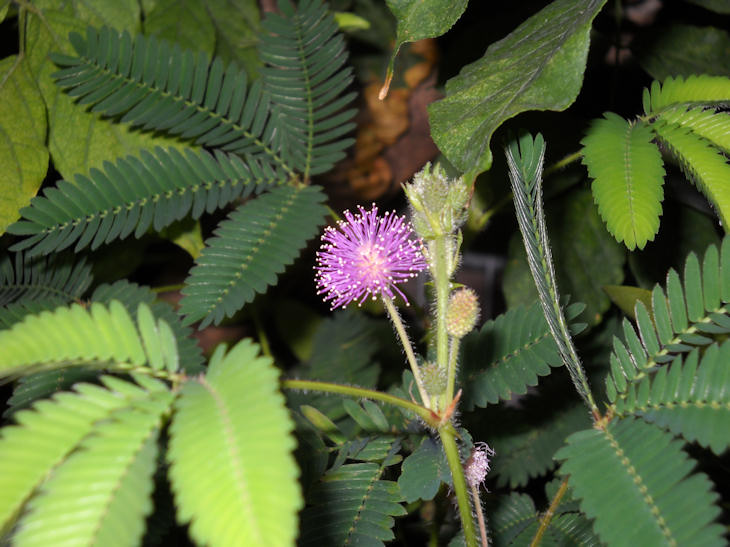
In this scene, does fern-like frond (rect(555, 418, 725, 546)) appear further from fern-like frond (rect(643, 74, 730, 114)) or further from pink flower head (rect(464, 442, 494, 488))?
fern-like frond (rect(643, 74, 730, 114))

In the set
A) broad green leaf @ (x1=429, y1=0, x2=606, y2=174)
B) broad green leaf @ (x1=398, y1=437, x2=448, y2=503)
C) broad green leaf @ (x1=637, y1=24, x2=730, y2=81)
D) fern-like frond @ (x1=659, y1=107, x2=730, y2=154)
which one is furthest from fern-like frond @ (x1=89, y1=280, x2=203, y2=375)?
broad green leaf @ (x1=637, y1=24, x2=730, y2=81)

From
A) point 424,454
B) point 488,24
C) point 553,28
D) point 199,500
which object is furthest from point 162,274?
point 199,500

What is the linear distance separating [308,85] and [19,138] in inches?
17.1

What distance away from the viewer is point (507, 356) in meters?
0.80

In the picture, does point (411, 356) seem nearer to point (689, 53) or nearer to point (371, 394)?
point (371, 394)

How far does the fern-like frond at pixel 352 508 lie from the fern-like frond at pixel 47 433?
12.5 inches

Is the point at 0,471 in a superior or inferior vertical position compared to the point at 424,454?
superior

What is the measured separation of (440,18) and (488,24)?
0.54 metres

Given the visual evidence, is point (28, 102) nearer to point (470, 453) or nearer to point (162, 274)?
point (162, 274)

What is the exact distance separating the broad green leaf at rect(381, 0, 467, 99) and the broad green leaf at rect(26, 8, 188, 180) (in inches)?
16.6

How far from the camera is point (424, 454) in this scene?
0.67 meters

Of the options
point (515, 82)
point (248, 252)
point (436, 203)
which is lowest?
point (248, 252)

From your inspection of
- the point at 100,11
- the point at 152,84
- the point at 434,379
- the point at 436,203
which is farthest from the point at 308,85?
the point at 434,379

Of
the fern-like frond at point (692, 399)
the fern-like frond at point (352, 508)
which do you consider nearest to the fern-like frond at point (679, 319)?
the fern-like frond at point (692, 399)
